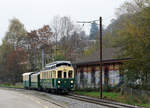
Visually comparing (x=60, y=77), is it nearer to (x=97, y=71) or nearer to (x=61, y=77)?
(x=61, y=77)

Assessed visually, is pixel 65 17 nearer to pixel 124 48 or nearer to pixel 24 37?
pixel 24 37

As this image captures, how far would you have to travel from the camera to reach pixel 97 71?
1469 inches

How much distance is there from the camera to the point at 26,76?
51438mm

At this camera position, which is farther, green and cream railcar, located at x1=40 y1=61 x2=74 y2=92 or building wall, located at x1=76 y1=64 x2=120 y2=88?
building wall, located at x1=76 y1=64 x2=120 y2=88

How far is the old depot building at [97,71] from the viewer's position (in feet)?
111

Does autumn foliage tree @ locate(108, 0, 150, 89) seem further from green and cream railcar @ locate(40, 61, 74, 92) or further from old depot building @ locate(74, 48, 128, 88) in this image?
green and cream railcar @ locate(40, 61, 74, 92)

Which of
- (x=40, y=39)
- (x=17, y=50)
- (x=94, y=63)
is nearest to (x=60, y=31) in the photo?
Answer: (x=40, y=39)

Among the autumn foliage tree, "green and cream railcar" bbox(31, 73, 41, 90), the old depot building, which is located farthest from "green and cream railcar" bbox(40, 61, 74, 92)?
"green and cream railcar" bbox(31, 73, 41, 90)

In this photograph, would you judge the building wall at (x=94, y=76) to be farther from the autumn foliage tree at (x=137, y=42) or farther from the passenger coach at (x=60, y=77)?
the autumn foliage tree at (x=137, y=42)

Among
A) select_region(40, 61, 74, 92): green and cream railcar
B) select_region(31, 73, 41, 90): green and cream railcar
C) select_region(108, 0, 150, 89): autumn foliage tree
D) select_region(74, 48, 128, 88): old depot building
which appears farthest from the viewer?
select_region(31, 73, 41, 90): green and cream railcar

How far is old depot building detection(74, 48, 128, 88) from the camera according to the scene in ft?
111

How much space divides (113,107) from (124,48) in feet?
27.4

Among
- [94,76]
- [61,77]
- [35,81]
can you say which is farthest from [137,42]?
[35,81]

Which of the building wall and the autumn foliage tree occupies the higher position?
the autumn foliage tree
